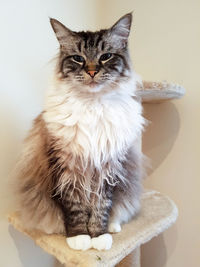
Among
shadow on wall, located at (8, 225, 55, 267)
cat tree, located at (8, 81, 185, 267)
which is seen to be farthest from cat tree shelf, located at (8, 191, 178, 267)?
shadow on wall, located at (8, 225, 55, 267)

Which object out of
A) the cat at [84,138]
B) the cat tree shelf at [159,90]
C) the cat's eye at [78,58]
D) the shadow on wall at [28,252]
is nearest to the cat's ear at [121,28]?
the cat at [84,138]

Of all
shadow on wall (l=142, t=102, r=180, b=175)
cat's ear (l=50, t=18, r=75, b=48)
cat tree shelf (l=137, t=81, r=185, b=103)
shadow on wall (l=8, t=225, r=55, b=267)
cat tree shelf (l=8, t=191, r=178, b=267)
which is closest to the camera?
cat tree shelf (l=8, t=191, r=178, b=267)

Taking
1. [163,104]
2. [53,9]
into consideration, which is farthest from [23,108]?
[163,104]

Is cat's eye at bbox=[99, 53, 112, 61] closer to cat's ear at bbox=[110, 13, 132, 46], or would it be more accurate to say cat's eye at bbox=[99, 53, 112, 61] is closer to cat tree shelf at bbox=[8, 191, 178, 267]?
cat's ear at bbox=[110, 13, 132, 46]

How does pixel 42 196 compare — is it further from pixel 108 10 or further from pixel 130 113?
pixel 108 10

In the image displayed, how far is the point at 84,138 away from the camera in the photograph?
0.85 meters

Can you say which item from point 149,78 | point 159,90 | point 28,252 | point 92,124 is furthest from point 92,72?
point 28,252

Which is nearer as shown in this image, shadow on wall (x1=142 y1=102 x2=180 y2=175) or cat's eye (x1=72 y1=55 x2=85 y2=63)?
cat's eye (x1=72 y1=55 x2=85 y2=63)

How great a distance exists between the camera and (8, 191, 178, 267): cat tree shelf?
2.46 ft

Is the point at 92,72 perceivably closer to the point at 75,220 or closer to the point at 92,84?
the point at 92,84

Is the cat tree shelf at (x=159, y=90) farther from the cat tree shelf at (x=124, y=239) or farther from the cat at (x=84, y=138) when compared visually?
the cat tree shelf at (x=124, y=239)

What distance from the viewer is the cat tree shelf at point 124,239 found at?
0.75 metres

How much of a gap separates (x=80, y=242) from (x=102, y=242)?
0.07m

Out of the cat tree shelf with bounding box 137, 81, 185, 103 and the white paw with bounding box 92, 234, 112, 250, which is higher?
the cat tree shelf with bounding box 137, 81, 185, 103
